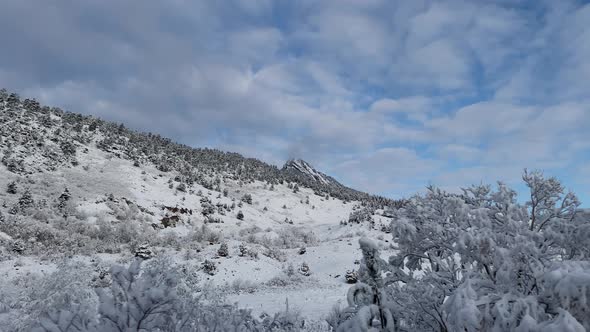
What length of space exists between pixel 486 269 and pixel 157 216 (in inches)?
881

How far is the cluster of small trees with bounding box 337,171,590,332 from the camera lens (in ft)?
8.11

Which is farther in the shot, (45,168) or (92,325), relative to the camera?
(45,168)

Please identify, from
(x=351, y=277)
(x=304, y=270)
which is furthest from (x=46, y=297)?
(x=351, y=277)

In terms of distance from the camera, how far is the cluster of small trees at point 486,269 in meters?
2.47

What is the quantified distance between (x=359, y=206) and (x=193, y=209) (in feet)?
61.3

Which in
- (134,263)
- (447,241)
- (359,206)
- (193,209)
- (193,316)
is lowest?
(193,316)

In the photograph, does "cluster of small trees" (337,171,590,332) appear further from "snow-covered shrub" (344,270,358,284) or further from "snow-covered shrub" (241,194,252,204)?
"snow-covered shrub" (241,194,252,204)

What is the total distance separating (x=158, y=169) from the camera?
104 ft

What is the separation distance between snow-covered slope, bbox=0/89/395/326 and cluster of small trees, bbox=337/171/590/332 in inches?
248

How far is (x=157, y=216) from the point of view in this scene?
76.0 feet

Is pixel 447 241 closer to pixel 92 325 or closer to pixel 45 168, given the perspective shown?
pixel 92 325

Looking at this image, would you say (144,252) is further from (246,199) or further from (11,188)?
(246,199)

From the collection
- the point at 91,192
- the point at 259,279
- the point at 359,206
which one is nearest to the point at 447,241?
the point at 259,279

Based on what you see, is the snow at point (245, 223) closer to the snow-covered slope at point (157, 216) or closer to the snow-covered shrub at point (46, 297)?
the snow-covered slope at point (157, 216)
